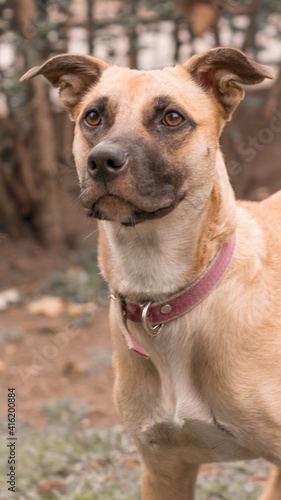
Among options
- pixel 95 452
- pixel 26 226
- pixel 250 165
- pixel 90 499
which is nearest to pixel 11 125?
pixel 26 226

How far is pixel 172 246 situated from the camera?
289 cm

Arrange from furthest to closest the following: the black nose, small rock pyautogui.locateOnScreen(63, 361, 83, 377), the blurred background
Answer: the blurred background, small rock pyautogui.locateOnScreen(63, 361, 83, 377), the black nose

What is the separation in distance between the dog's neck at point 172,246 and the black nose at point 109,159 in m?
0.36

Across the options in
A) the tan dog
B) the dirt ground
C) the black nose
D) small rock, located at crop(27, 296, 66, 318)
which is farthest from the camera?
small rock, located at crop(27, 296, 66, 318)

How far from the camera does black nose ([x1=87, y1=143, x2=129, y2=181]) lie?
2.51 meters

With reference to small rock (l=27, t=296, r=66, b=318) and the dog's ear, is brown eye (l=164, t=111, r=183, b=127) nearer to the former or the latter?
the dog's ear

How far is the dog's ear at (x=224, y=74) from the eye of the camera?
282cm

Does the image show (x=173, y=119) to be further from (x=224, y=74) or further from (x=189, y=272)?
(x=189, y=272)

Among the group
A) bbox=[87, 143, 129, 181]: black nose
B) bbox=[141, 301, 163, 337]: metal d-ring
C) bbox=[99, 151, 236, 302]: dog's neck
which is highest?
bbox=[87, 143, 129, 181]: black nose

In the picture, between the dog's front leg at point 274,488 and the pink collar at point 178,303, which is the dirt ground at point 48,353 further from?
the pink collar at point 178,303

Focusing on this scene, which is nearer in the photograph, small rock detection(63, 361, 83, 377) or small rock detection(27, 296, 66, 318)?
small rock detection(63, 361, 83, 377)

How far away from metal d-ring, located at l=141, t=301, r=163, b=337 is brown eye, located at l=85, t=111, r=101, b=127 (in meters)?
0.75

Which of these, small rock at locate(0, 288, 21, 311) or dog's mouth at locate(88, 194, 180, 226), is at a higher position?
dog's mouth at locate(88, 194, 180, 226)

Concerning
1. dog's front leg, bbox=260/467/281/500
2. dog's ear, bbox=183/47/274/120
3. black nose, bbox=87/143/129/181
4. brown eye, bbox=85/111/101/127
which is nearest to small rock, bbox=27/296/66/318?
dog's front leg, bbox=260/467/281/500
